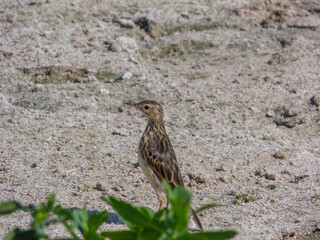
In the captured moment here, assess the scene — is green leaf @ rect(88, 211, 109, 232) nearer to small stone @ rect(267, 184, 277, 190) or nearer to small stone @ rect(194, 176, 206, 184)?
small stone @ rect(194, 176, 206, 184)

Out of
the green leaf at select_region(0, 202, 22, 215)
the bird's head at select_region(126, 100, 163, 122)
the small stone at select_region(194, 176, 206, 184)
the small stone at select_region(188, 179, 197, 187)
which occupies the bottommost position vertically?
the small stone at select_region(188, 179, 197, 187)

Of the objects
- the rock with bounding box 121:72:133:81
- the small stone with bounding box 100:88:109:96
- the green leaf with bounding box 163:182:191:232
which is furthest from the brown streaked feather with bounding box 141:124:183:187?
the green leaf with bounding box 163:182:191:232

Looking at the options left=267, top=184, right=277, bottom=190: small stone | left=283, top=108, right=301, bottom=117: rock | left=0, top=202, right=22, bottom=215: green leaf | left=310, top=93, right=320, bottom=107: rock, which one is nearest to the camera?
left=0, top=202, right=22, bottom=215: green leaf

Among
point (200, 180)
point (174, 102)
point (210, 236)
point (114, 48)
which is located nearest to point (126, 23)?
point (114, 48)

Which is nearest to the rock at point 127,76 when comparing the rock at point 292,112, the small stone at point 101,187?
the rock at point 292,112

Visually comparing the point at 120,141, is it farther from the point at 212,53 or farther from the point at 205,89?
the point at 212,53

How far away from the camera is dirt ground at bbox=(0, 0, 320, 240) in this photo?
21.0 ft

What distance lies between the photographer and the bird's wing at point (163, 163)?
6203mm

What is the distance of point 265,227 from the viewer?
5934mm

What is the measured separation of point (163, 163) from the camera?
629 centimetres

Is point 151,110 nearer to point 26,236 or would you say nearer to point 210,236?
point 210,236

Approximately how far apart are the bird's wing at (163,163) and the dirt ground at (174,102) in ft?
1.20

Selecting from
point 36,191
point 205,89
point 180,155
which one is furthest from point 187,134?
point 36,191

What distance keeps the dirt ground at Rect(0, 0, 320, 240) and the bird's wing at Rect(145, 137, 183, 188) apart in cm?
37
